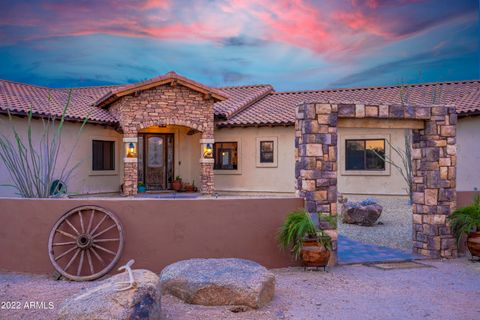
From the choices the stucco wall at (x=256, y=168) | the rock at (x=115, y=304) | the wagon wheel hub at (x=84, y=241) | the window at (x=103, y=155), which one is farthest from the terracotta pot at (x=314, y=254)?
the window at (x=103, y=155)

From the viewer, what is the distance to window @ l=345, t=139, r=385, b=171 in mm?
17625

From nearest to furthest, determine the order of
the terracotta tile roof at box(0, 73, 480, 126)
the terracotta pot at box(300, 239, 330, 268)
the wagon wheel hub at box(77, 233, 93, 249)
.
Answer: the wagon wheel hub at box(77, 233, 93, 249), the terracotta pot at box(300, 239, 330, 268), the terracotta tile roof at box(0, 73, 480, 126)

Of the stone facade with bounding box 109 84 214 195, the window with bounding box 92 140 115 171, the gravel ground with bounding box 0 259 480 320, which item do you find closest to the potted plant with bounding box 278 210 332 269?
the gravel ground with bounding box 0 259 480 320

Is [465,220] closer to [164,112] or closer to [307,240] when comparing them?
[307,240]

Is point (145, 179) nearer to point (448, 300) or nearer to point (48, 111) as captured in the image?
point (48, 111)

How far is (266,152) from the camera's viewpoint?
1852 cm

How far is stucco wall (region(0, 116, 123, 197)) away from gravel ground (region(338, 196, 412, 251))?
918 centimetres

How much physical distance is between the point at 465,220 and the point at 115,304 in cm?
695

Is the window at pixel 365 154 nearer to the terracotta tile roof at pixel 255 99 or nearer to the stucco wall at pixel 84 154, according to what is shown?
the terracotta tile roof at pixel 255 99

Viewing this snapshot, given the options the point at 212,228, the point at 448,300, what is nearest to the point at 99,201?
the point at 212,228

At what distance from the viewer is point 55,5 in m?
32.5

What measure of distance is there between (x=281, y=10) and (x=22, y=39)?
1934cm

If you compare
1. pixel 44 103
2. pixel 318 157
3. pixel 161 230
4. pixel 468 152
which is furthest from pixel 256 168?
pixel 161 230

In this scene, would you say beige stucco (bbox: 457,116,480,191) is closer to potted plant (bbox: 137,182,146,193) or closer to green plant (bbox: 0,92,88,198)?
potted plant (bbox: 137,182,146,193)
